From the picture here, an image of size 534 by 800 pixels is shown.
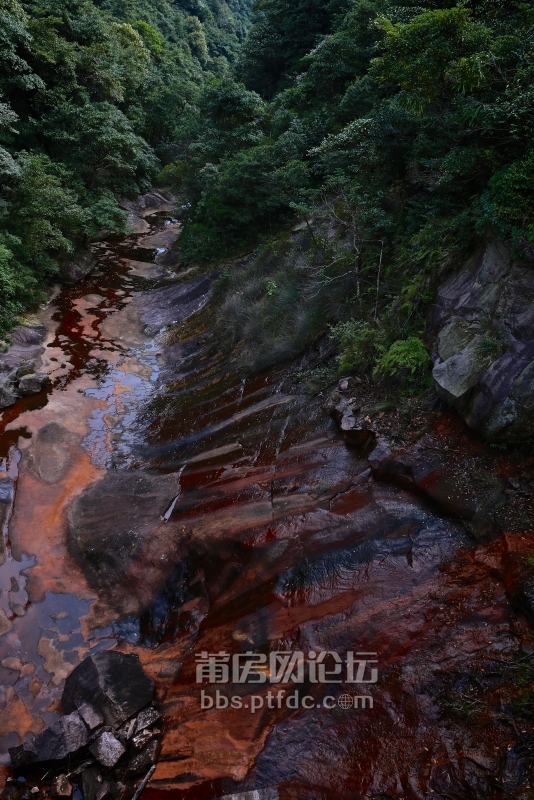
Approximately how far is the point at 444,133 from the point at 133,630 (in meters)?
12.6

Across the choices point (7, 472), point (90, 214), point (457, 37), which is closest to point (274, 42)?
point (90, 214)

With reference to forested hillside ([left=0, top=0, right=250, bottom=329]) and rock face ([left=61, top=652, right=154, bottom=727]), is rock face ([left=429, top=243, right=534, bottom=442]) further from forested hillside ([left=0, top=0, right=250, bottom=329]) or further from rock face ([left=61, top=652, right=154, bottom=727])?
forested hillside ([left=0, top=0, right=250, bottom=329])

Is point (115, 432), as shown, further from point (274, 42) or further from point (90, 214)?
point (274, 42)

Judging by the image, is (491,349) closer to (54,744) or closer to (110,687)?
(110,687)

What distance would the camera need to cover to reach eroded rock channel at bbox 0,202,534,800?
6.17 metres

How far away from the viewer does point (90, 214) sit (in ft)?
73.0

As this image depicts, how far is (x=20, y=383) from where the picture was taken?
1545 cm

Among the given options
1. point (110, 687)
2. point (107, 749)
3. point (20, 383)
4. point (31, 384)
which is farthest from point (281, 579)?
point (20, 383)

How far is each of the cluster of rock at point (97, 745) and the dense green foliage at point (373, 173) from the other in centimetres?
785

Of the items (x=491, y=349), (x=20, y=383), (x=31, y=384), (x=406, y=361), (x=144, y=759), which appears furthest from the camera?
(x=31, y=384)

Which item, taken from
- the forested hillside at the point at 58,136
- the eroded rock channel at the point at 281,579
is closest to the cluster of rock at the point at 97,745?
the eroded rock channel at the point at 281,579

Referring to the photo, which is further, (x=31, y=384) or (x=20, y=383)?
(x=31, y=384)

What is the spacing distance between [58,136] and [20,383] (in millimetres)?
Answer: 13850

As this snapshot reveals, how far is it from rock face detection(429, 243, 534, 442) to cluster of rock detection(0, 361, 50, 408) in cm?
1262
